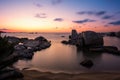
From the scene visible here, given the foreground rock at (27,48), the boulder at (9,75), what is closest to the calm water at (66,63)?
the foreground rock at (27,48)

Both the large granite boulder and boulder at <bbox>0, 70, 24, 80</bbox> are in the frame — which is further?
the large granite boulder

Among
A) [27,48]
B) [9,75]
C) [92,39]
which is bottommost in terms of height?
[27,48]

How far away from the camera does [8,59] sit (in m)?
8.17

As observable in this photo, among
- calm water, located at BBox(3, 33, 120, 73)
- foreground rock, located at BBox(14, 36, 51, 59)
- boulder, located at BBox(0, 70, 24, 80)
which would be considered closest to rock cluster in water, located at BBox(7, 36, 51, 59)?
foreground rock, located at BBox(14, 36, 51, 59)

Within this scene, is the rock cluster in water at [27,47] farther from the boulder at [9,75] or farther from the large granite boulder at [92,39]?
the large granite boulder at [92,39]

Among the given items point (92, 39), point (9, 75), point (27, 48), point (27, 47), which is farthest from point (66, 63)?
point (92, 39)

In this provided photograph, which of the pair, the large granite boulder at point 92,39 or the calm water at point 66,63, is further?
the large granite boulder at point 92,39

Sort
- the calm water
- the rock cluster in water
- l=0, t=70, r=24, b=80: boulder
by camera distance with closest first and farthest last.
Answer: l=0, t=70, r=24, b=80: boulder, the calm water, the rock cluster in water

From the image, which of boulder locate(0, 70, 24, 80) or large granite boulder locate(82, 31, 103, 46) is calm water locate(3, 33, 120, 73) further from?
large granite boulder locate(82, 31, 103, 46)

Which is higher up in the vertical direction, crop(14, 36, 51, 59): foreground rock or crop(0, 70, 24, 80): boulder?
crop(0, 70, 24, 80): boulder

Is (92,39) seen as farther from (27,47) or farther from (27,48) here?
(27,48)

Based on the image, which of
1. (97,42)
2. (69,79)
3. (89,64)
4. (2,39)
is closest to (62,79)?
(69,79)

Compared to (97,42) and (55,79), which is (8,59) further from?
(97,42)

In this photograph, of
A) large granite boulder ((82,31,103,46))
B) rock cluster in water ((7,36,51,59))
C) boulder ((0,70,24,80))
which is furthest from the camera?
large granite boulder ((82,31,103,46))
